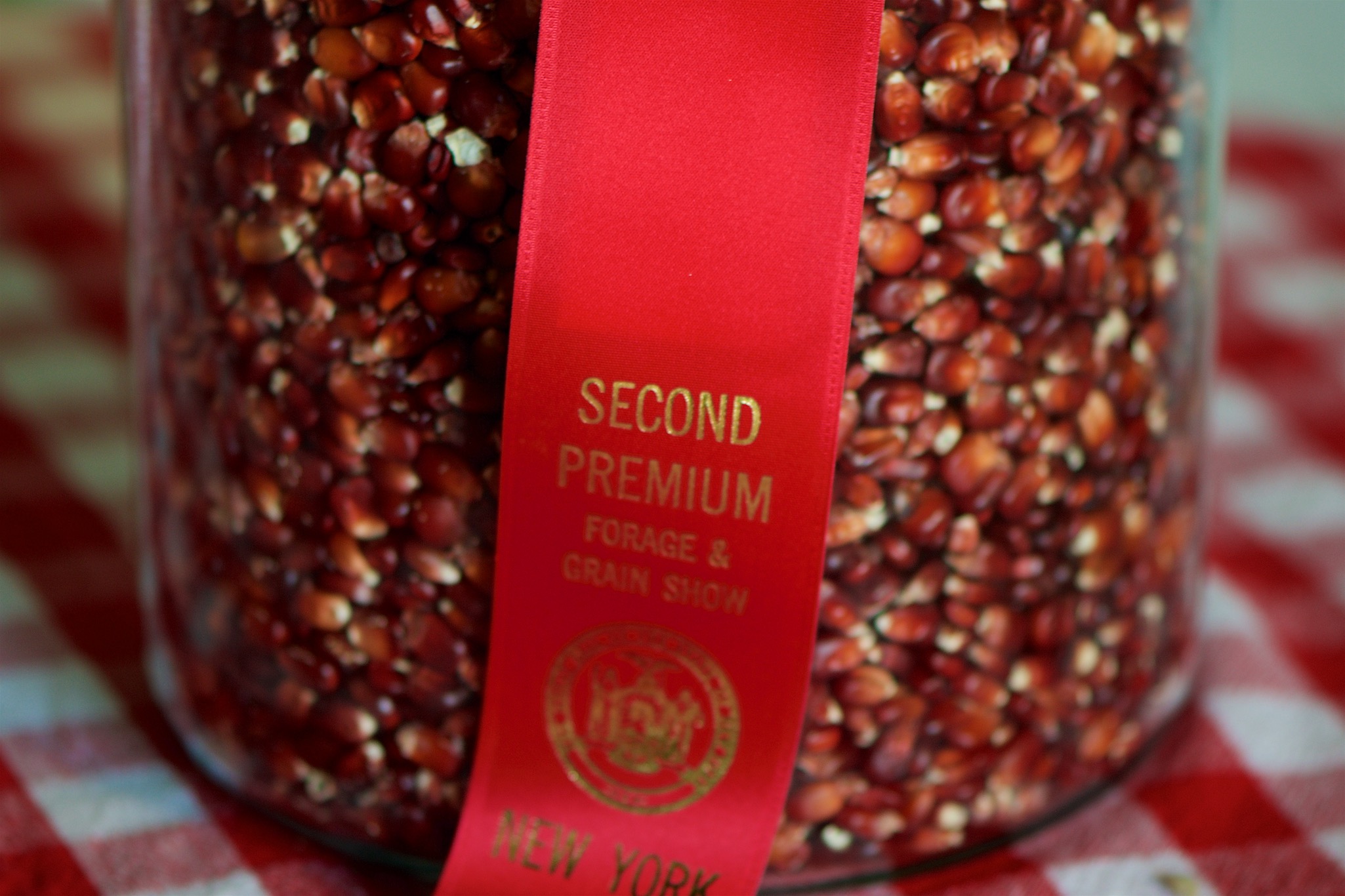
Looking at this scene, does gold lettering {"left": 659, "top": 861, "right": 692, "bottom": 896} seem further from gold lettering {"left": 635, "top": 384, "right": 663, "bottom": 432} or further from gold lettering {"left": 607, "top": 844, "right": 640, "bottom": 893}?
gold lettering {"left": 635, "top": 384, "right": 663, "bottom": 432}

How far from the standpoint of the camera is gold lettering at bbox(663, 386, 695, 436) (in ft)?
1.22

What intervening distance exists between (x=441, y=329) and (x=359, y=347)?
0.02 m

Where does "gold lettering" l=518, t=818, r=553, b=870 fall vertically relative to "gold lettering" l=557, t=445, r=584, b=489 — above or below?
below

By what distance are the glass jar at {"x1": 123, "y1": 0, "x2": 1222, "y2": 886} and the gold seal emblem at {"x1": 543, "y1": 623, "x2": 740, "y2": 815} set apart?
0.09 feet

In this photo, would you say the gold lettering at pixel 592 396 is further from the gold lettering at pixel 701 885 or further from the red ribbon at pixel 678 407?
the gold lettering at pixel 701 885

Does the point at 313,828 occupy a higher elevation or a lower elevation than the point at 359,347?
lower

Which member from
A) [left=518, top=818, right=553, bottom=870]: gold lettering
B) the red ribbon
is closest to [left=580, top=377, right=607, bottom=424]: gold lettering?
the red ribbon

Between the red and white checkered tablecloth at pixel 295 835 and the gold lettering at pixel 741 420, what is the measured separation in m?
0.15

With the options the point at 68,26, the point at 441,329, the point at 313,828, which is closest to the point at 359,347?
the point at 441,329

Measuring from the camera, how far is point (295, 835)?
0.47 metres

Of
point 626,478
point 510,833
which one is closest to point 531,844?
point 510,833

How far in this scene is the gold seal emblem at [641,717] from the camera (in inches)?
15.6

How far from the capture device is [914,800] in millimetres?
436

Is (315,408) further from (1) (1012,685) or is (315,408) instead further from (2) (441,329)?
(1) (1012,685)
